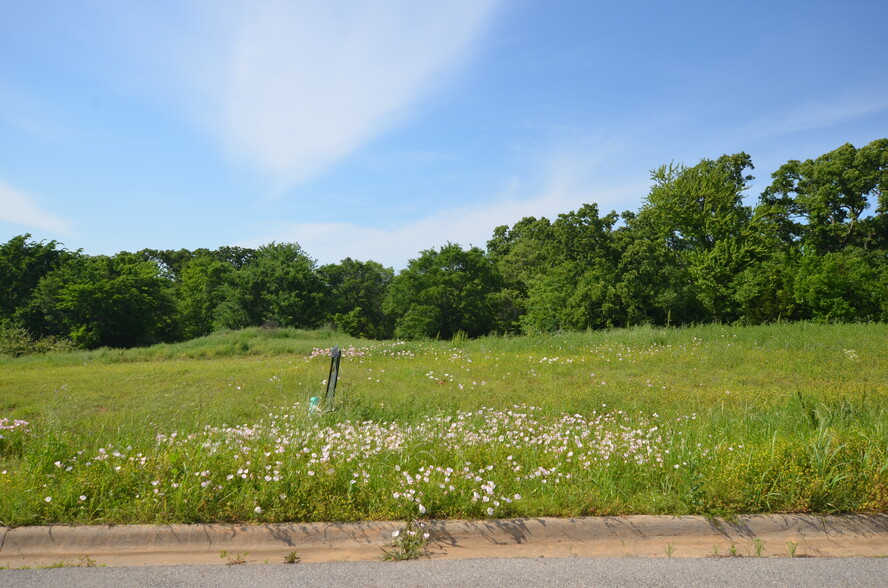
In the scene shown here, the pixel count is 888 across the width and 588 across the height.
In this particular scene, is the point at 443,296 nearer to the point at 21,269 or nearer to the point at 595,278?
the point at 595,278

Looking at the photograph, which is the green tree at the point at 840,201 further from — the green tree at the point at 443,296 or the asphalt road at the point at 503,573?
the asphalt road at the point at 503,573

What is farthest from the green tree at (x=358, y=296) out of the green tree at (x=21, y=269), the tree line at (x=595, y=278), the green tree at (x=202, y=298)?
the green tree at (x=21, y=269)

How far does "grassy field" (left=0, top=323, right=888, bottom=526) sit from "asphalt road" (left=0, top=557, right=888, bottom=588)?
52 centimetres

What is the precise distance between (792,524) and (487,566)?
2.32 meters

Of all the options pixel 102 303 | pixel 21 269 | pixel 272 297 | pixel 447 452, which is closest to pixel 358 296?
pixel 272 297

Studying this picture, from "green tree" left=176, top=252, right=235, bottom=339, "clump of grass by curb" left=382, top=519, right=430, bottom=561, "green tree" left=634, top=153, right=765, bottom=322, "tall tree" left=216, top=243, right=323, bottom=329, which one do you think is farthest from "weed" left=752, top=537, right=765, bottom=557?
"green tree" left=176, top=252, right=235, bottom=339

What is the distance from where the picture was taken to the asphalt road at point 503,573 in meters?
3.12

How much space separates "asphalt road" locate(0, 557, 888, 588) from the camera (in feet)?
10.2

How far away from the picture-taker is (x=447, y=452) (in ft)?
16.0

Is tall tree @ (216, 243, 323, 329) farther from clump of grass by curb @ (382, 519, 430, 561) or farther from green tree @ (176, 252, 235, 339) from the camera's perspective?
clump of grass by curb @ (382, 519, 430, 561)

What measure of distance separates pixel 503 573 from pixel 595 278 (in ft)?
93.3

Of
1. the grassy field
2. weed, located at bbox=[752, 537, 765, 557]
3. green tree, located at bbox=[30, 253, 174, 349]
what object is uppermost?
green tree, located at bbox=[30, 253, 174, 349]

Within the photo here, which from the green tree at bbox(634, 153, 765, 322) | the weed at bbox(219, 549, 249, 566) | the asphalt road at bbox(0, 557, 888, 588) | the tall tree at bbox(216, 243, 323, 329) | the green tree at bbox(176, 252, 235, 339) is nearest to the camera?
the asphalt road at bbox(0, 557, 888, 588)

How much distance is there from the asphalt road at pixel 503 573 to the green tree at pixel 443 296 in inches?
1402
